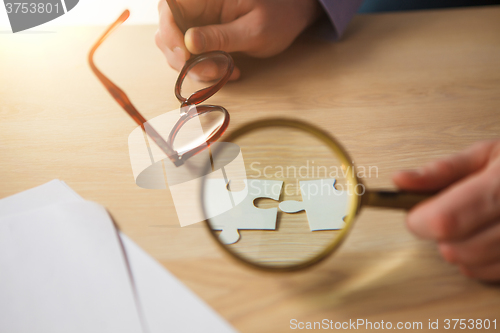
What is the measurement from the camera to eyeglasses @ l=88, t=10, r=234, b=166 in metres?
0.56

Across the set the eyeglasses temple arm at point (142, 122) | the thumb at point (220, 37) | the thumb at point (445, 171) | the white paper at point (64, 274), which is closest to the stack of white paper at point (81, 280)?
the white paper at point (64, 274)

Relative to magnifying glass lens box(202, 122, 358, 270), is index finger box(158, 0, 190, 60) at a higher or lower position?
higher

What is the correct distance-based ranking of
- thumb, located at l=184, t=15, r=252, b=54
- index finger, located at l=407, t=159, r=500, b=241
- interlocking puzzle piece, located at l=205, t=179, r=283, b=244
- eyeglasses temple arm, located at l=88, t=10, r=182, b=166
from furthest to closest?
thumb, located at l=184, t=15, r=252, b=54 → eyeglasses temple arm, located at l=88, t=10, r=182, b=166 → interlocking puzzle piece, located at l=205, t=179, r=283, b=244 → index finger, located at l=407, t=159, r=500, b=241

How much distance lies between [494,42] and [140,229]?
797 millimetres

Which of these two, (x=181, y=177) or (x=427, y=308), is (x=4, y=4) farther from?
(x=427, y=308)

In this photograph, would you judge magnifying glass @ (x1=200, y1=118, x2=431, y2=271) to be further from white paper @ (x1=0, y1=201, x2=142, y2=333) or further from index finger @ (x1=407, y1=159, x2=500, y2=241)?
white paper @ (x1=0, y1=201, x2=142, y2=333)

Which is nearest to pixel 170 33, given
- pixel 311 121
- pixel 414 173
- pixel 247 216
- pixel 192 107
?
pixel 192 107

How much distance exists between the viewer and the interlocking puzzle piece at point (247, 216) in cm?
43

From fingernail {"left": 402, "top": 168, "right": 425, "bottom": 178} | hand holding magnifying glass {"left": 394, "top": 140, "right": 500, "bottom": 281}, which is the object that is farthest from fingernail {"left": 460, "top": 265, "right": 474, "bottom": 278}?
fingernail {"left": 402, "top": 168, "right": 425, "bottom": 178}

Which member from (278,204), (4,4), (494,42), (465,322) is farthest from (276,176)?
(4,4)

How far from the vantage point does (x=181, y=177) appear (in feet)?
1.70

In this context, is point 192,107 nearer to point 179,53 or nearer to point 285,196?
point 179,53

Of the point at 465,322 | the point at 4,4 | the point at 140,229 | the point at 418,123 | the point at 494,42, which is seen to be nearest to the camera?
the point at 465,322

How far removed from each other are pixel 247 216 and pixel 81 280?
0.66 ft
